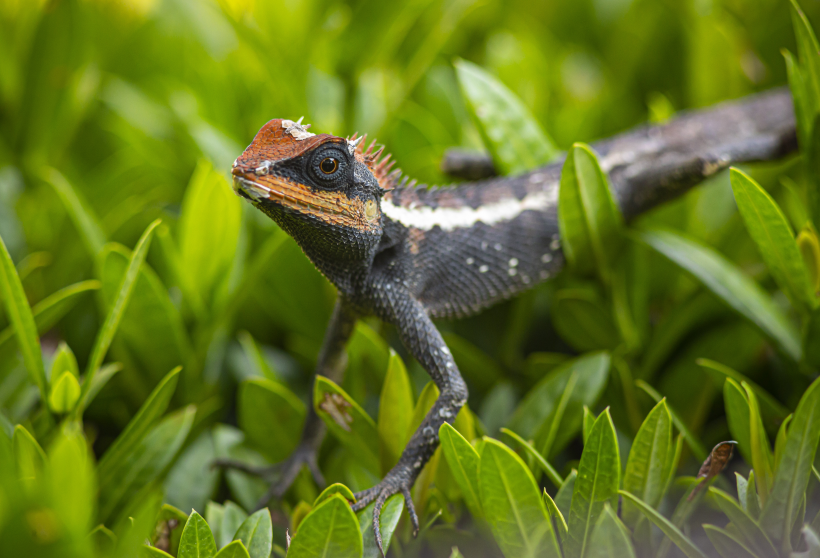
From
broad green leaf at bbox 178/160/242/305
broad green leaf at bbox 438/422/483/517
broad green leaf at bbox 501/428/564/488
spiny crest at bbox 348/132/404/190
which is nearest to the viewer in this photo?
broad green leaf at bbox 438/422/483/517

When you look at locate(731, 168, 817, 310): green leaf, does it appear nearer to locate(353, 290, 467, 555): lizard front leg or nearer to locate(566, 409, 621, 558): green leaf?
locate(566, 409, 621, 558): green leaf

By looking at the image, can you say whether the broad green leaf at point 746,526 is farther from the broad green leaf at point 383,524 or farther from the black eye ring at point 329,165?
the black eye ring at point 329,165

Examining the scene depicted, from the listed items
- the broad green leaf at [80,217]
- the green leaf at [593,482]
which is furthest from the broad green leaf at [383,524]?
the broad green leaf at [80,217]

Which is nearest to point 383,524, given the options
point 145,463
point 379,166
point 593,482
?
point 593,482

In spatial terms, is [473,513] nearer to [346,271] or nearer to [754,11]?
[346,271]

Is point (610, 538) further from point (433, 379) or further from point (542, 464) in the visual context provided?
point (433, 379)

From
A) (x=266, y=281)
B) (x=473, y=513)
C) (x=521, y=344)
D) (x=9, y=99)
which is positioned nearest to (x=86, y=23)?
(x=9, y=99)

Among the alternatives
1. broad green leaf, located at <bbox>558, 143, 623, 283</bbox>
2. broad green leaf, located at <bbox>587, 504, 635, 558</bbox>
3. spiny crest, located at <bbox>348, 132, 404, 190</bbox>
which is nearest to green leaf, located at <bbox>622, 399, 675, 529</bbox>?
broad green leaf, located at <bbox>587, 504, 635, 558</bbox>
